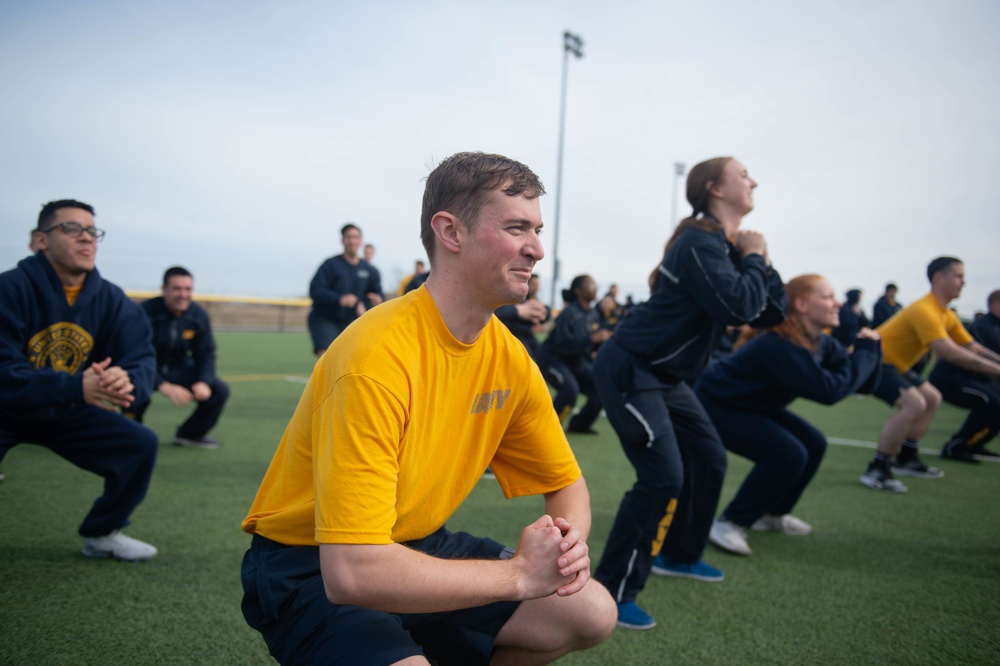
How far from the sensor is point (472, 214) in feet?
5.72

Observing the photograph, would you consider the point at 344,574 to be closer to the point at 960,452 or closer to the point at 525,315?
the point at 525,315

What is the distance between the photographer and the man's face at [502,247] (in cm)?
173

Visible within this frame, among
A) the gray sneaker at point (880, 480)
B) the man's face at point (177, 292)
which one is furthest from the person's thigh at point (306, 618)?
the gray sneaker at point (880, 480)

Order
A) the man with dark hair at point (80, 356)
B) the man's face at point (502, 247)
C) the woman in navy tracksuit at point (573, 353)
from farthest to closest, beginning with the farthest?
the woman in navy tracksuit at point (573, 353)
the man with dark hair at point (80, 356)
the man's face at point (502, 247)

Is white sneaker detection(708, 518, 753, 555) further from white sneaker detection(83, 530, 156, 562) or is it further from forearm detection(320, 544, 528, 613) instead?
white sneaker detection(83, 530, 156, 562)

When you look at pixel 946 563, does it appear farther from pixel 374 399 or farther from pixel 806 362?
pixel 374 399

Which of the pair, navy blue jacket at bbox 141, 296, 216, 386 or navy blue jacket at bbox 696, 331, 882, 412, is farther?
navy blue jacket at bbox 141, 296, 216, 386

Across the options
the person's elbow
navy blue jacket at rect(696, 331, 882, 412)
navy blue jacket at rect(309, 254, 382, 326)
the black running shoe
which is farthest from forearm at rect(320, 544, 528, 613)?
the black running shoe

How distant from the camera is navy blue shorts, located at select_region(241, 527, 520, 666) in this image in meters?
1.56

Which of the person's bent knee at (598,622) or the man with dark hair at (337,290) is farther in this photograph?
the man with dark hair at (337,290)

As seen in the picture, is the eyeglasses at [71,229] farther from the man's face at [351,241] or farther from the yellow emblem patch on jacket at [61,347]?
the man's face at [351,241]

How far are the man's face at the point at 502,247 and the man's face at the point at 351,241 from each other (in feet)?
21.1

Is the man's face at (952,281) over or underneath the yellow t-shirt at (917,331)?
over

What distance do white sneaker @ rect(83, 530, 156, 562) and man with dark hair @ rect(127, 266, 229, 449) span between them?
8.44 feet
